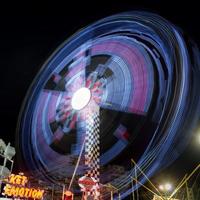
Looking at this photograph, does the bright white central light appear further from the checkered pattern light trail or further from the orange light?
the orange light

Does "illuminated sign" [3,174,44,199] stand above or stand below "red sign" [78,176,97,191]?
below

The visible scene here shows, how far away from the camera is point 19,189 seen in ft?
96.2

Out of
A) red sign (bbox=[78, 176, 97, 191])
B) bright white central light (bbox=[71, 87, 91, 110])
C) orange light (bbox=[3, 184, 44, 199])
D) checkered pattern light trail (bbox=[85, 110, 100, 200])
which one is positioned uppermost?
bright white central light (bbox=[71, 87, 91, 110])

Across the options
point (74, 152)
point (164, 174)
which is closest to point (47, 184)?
point (74, 152)

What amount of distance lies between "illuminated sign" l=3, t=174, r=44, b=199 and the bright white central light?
28.2ft

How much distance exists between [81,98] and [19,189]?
10.2 m

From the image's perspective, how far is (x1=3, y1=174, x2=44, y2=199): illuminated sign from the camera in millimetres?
28703

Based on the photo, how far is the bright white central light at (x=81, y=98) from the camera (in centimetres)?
2706

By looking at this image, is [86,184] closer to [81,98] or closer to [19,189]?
[81,98]

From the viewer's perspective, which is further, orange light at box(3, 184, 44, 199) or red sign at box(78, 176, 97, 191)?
orange light at box(3, 184, 44, 199)

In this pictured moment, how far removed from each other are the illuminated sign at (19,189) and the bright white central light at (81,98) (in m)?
8.59

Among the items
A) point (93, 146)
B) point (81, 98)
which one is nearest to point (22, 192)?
point (93, 146)

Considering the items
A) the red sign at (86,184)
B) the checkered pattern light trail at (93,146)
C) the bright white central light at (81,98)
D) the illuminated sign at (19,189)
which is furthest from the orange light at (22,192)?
the red sign at (86,184)

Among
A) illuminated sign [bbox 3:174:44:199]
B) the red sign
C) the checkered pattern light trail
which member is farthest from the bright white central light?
illuminated sign [bbox 3:174:44:199]
